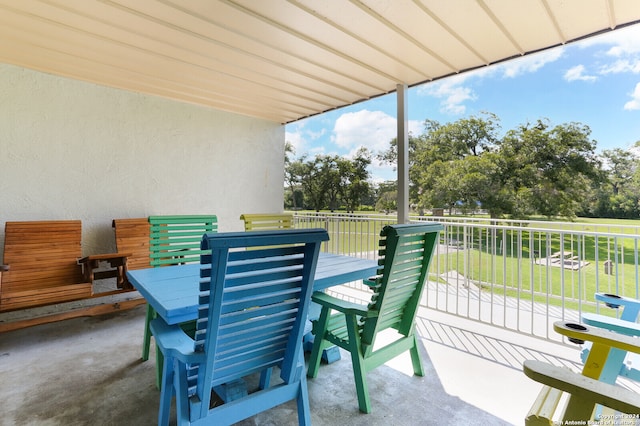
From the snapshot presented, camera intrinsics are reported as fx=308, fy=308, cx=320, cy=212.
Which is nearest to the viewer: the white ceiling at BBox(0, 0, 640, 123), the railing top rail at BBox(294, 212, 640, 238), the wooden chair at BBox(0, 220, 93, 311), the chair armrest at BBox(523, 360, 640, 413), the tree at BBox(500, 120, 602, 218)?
the chair armrest at BBox(523, 360, 640, 413)

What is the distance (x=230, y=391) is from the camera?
1.74 meters

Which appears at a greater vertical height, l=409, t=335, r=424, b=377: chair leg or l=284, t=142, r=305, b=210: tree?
l=284, t=142, r=305, b=210: tree

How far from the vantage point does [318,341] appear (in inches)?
83.9

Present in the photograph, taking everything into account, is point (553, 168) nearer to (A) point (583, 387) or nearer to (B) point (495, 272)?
(B) point (495, 272)

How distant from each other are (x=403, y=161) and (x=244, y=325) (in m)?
2.70

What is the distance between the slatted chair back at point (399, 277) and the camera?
1763 millimetres

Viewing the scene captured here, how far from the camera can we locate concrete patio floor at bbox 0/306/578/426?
1782 mm

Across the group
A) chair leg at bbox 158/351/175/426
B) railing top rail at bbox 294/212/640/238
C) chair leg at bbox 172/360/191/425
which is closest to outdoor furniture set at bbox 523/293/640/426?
railing top rail at bbox 294/212/640/238

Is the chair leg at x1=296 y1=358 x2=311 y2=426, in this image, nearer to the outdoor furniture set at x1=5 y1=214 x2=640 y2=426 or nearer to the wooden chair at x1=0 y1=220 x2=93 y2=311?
the outdoor furniture set at x1=5 y1=214 x2=640 y2=426

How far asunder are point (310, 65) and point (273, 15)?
0.91m

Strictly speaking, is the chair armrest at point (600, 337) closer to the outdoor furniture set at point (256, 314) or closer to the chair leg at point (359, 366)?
the outdoor furniture set at point (256, 314)

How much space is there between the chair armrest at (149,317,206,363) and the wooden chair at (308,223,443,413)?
82cm

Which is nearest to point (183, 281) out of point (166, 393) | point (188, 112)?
point (166, 393)

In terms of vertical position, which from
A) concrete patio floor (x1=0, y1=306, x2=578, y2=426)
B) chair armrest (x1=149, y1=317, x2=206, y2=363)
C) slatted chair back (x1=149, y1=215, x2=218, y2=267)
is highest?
slatted chair back (x1=149, y1=215, x2=218, y2=267)
